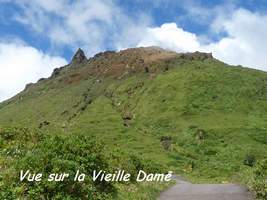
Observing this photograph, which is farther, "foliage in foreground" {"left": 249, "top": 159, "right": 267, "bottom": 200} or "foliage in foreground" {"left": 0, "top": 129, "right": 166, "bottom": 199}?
"foliage in foreground" {"left": 249, "top": 159, "right": 267, "bottom": 200}

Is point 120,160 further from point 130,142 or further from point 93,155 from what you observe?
point 130,142

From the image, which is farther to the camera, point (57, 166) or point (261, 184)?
point (261, 184)

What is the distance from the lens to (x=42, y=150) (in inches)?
773

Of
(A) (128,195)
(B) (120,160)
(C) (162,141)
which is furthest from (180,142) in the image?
(A) (128,195)

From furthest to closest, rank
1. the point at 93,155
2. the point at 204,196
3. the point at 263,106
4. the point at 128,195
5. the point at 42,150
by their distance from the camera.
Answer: the point at 263,106 → the point at 204,196 → the point at 128,195 → the point at 93,155 → the point at 42,150

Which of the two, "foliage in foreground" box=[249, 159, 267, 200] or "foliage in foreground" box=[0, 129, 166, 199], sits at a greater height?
"foliage in foreground" box=[0, 129, 166, 199]

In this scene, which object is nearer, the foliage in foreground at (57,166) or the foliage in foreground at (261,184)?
the foliage in foreground at (57,166)

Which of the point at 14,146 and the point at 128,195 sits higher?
the point at 14,146

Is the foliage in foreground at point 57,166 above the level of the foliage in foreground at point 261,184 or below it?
above

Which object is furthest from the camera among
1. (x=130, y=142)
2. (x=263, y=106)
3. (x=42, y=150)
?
(x=263, y=106)

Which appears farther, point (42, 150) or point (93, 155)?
point (93, 155)

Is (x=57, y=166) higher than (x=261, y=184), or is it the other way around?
(x=57, y=166)

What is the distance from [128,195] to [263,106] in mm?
172384

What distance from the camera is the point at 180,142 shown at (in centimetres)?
15312
